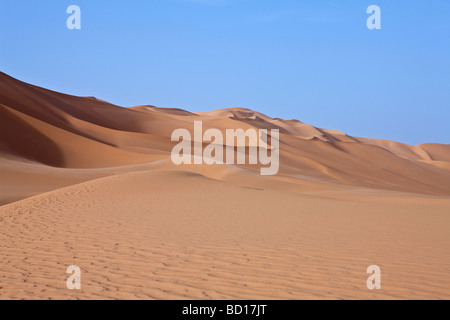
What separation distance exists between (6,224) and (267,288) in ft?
23.8

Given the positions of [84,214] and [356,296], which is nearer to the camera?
[356,296]

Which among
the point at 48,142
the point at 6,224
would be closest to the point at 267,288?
the point at 6,224

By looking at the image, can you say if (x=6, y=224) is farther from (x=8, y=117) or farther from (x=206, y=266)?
(x=8, y=117)

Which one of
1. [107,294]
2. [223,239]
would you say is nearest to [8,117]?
[223,239]

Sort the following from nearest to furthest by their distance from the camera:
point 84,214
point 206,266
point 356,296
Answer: point 356,296
point 206,266
point 84,214

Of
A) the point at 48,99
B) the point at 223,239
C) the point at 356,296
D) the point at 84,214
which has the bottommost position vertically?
the point at 356,296

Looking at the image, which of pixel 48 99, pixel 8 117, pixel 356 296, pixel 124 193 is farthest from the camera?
pixel 48 99

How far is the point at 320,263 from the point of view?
6.34 m

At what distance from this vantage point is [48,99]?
165 feet

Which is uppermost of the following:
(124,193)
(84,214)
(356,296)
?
(124,193)

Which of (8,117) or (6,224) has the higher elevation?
(8,117)

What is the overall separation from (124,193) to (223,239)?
8.29 m

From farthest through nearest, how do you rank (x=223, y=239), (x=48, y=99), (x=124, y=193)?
(x=48, y=99), (x=124, y=193), (x=223, y=239)

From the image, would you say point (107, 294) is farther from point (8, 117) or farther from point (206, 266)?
point (8, 117)
